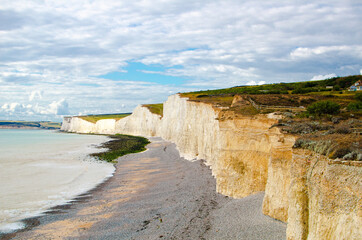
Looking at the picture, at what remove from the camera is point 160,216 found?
1441cm

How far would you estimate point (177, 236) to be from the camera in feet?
38.1

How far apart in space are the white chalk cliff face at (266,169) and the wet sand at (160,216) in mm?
909

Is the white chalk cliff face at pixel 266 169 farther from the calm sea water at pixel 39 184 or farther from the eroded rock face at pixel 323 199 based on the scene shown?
the calm sea water at pixel 39 184

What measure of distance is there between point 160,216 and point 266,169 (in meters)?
5.75

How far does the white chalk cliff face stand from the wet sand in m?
0.91

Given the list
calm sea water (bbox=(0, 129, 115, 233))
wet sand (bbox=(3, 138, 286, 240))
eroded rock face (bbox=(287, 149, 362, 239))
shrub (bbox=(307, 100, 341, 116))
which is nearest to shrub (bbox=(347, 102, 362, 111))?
shrub (bbox=(307, 100, 341, 116))

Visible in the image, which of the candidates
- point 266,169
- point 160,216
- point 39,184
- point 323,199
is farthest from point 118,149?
point 323,199

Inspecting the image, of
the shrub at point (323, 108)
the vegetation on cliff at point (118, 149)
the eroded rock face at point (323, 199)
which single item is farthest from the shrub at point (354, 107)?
the vegetation on cliff at point (118, 149)

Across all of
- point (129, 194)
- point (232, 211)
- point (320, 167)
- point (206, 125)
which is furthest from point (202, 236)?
point (206, 125)

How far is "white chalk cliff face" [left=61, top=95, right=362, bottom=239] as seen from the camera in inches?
250

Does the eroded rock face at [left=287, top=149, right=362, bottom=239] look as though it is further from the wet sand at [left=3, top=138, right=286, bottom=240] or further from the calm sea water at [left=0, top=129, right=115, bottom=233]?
the calm sea water at [left=0, top=129, right=115, bottom=233]

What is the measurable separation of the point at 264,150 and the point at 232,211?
343cm

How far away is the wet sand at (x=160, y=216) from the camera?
11.5m

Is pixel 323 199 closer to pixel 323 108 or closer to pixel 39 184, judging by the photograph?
pixel 323 108
